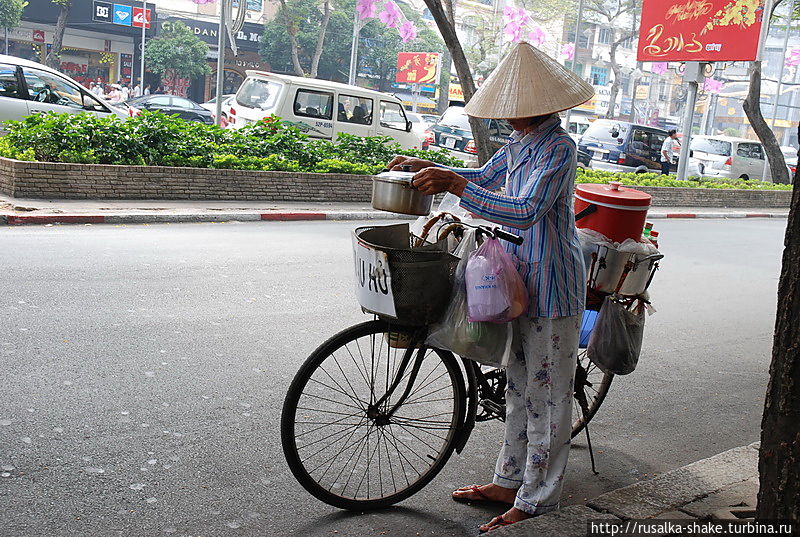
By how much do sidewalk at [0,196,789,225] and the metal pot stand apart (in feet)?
25.0

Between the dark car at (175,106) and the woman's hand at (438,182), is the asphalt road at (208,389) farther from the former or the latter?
the dark car at (175,106)

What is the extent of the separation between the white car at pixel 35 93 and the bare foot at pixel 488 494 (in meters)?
13.4

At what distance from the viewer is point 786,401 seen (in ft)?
9.11

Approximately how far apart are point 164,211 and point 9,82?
606 centimetres

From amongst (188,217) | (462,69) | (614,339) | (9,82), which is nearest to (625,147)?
(462,69)

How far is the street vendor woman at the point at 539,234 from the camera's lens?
10.8 ft

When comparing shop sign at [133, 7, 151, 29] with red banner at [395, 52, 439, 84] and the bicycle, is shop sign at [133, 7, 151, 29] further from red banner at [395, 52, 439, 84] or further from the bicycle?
the bicycle

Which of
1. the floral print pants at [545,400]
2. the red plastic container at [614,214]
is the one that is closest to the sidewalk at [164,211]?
the red plastic container at [614,214]

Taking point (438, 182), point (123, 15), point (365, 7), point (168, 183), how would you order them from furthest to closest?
point (123, 15) → point (365, 7) → point (168, 183) → point (438, 182)

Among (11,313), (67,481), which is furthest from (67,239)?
(67,481)

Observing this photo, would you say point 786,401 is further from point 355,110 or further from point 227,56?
point 227,56

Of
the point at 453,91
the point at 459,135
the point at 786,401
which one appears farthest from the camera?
the point at 453,91

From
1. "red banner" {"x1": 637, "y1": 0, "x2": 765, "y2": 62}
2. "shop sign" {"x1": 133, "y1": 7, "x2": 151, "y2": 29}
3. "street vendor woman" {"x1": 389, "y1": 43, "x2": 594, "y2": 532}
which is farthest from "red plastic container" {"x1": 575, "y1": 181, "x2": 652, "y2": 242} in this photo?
"shop sign" {"x1": 133, "y1": 7, "x2": 151, "y2": 29}

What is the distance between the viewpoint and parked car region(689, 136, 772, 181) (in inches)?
1147
